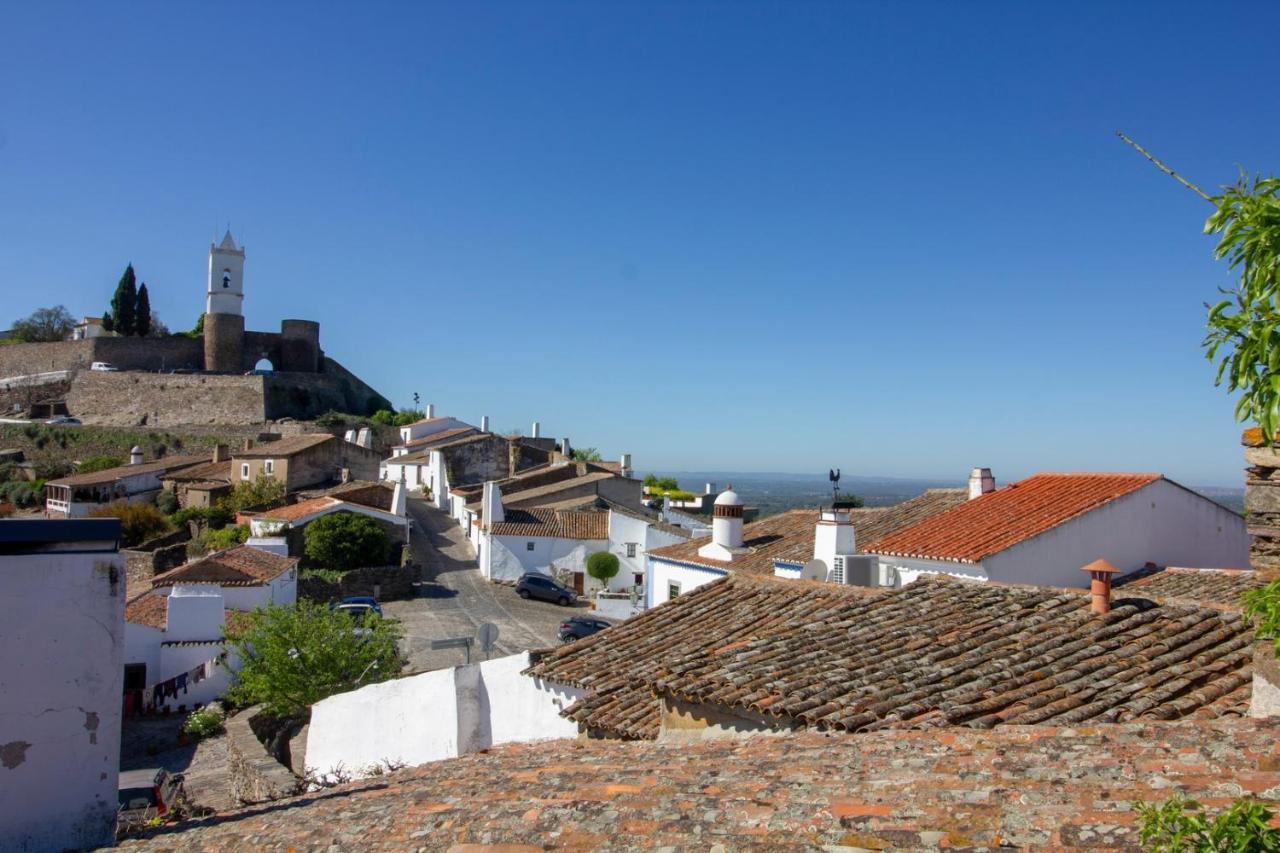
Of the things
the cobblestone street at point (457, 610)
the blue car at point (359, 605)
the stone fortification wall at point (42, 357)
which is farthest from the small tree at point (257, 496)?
the stone fortification wall at point (42, 357)

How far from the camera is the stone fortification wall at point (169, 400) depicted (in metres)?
64.4

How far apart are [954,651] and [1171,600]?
2137 millimetres

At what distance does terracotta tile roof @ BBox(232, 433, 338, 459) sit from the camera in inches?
1842

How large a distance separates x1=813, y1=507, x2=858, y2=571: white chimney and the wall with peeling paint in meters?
11.1

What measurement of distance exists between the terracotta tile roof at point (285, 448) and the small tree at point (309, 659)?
3032 centimetres

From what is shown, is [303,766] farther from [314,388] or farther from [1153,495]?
[314,388]

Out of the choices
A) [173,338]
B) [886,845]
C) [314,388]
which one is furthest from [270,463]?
[886,845]

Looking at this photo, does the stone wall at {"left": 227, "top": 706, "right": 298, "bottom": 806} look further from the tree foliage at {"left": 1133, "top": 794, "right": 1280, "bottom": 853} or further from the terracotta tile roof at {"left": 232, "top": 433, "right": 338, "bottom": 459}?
the terracotta tile roof at {"left": 232, "top": 433, "right": 338, "bottom": 459}

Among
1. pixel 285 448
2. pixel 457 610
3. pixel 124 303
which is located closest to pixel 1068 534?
pixel 457 610

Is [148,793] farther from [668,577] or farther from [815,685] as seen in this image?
[668,577]

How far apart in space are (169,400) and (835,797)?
70.3 m

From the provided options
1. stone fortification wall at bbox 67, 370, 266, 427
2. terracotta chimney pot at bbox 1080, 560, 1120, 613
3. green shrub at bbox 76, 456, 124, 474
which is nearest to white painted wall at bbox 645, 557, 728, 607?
terracotta chimney pot at bbox 1080, 560, 1120, 613

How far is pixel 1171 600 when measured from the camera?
7992mm

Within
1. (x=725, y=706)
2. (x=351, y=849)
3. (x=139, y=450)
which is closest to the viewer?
(x=351, y=849)
